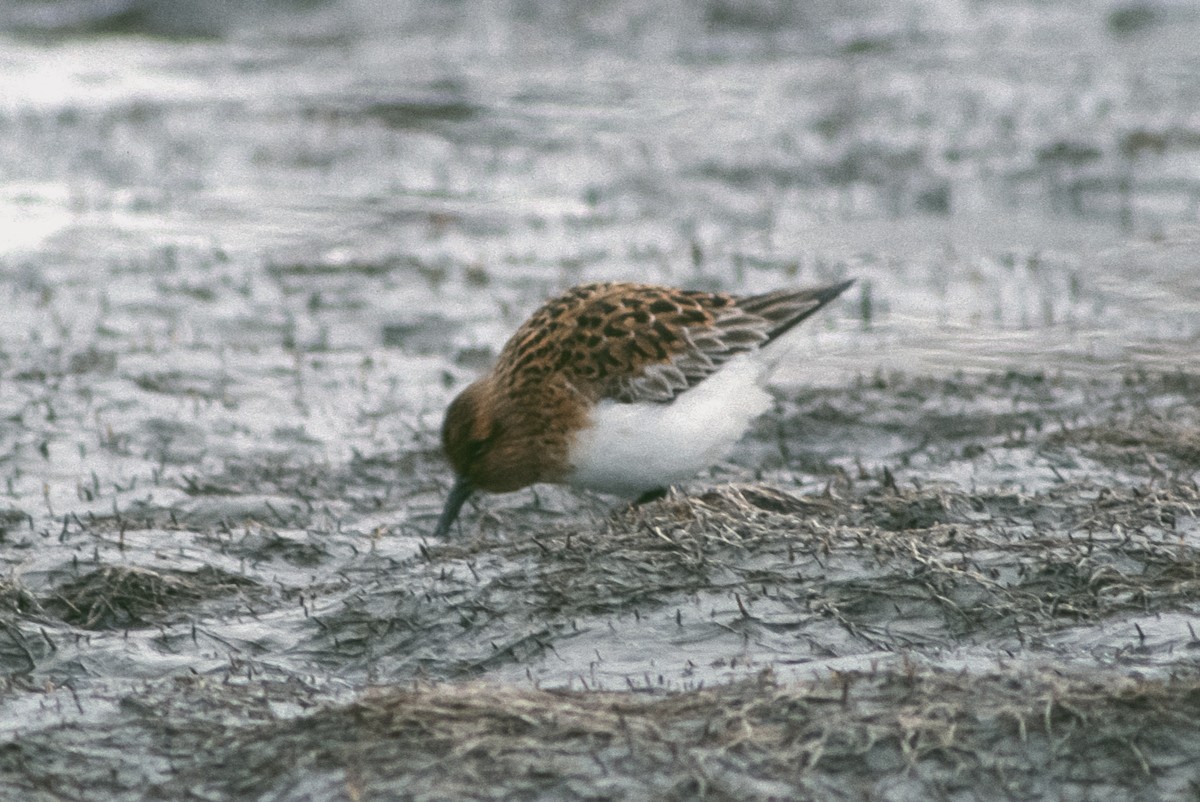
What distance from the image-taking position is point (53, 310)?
38.0 ft

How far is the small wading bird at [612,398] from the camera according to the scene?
24.0 feet

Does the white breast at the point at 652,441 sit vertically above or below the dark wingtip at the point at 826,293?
below

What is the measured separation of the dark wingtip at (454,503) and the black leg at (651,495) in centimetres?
70

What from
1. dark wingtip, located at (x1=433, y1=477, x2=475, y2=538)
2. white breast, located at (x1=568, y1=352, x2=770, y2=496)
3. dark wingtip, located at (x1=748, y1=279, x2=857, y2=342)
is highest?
dark wingtip, located at (x1=748, y1=279, x2=857, y2=342)

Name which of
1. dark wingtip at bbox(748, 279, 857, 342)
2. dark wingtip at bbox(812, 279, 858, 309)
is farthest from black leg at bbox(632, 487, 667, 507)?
dark wingtip at bbox(812, 279, 858, 309)

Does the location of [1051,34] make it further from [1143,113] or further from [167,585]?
[167,585]

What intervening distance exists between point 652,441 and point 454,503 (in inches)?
36.2

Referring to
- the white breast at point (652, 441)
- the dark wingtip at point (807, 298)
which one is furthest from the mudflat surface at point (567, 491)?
the dark wingtip at point (807, 298)

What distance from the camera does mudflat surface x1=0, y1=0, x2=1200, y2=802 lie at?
4949mm

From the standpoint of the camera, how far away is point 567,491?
335 inches

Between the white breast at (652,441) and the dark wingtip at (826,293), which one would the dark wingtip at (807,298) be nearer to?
the dark wingtip at (826,293)

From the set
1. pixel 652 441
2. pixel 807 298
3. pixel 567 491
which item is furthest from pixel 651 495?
pixel 807 298

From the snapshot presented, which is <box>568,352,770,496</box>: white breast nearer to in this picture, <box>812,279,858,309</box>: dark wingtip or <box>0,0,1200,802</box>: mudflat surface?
<box>0,0,1200,802</box>: mudflat surface

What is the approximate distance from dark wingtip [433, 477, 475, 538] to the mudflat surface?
0.53ft
